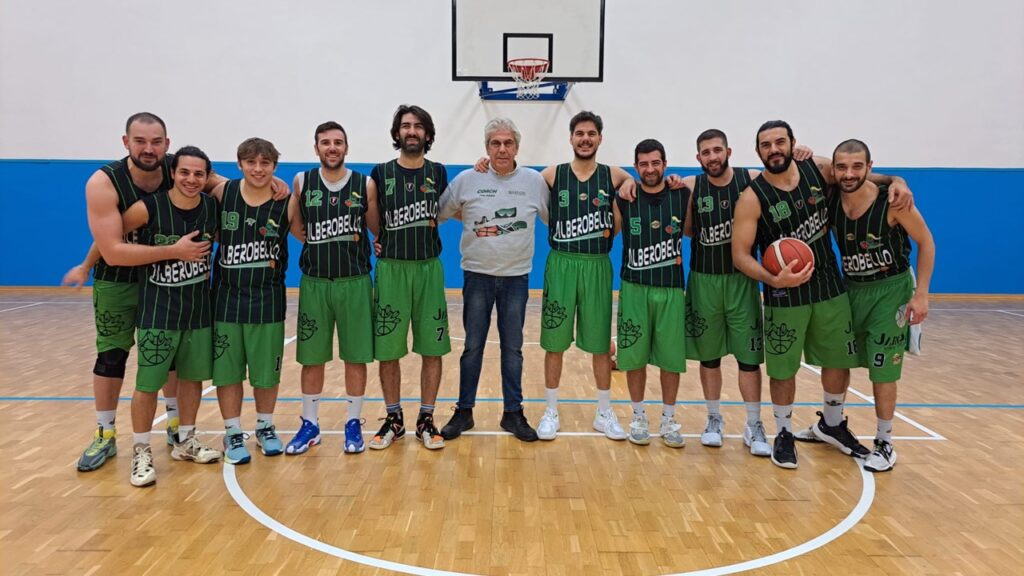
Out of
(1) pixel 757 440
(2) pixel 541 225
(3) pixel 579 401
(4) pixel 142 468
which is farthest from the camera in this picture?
(2) pixel 541 225

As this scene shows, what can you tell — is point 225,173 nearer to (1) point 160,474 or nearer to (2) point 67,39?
(2) point 67,39

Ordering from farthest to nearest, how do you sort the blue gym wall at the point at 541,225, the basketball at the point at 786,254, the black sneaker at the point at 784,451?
the blue gym wall at the point at 541,225 → the black sneaker at the point at 784,451 → the basketball at the point at 786,254

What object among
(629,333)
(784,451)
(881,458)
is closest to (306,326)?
(629,333)

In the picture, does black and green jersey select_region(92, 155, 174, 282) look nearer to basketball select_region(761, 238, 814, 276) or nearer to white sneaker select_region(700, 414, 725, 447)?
basketball select_region(761, 238, 814, 276)

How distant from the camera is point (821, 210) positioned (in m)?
3.71

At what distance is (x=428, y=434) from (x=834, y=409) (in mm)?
2448

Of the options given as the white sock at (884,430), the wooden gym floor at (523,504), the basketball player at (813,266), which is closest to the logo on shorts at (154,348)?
the wooden gym floor at (523,504)

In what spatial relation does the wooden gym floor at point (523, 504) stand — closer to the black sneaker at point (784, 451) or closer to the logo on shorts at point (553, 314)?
the black sneaker at point (784, 451)

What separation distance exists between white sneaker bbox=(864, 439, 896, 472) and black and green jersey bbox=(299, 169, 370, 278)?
3.07m

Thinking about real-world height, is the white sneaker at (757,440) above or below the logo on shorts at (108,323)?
below

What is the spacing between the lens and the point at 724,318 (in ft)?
12.9

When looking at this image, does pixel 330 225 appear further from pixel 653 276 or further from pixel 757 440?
pixel 757 440

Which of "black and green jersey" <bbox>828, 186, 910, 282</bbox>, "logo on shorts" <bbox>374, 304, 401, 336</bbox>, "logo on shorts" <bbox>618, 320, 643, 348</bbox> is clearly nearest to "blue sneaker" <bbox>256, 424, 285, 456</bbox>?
"logo on shorts" <bbox>374, 304, 401, 336</bbox>

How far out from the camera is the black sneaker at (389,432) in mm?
3975
